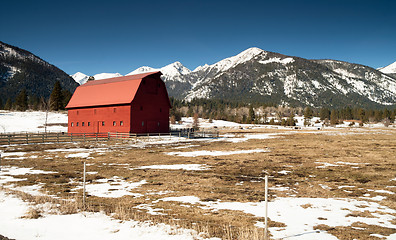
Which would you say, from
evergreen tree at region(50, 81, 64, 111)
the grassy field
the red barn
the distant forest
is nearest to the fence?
the red barn

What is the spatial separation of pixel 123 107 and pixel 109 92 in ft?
18.6

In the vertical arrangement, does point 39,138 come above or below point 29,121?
below

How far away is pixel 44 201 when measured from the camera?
890cm

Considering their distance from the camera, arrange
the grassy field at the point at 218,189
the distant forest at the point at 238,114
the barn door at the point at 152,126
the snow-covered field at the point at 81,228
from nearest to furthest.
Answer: the snow-covered field at the point at 81,228 < the grassy field at the point at 218,189 < the barn door at the point at 152,126 < the distant forest at the point at 238,114

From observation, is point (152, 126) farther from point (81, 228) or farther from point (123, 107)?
point (81, 228)

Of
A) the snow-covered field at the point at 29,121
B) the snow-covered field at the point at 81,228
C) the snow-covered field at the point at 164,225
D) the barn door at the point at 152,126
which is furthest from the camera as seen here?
the snow-covered field at the point at 29,121

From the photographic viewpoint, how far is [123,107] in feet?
134

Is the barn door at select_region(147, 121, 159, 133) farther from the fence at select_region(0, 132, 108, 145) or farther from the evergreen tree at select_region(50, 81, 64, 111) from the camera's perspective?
the evergreen tree at select_region(50, 81, 64, 111)

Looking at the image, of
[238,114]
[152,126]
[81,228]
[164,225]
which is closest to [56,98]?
[152,126]

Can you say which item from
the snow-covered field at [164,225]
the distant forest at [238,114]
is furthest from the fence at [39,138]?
the distant forest at [238,114]

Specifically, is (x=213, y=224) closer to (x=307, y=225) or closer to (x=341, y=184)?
(x=307, y=225)

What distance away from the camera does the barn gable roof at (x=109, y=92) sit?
41406mm

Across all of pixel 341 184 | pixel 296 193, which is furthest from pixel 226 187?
pixel 341 184

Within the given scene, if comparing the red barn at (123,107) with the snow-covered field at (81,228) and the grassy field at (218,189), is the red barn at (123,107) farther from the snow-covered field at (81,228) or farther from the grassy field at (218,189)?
the snow-covered field at (81,228)
